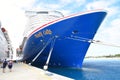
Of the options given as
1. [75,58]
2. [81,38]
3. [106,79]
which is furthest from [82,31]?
[106,79]

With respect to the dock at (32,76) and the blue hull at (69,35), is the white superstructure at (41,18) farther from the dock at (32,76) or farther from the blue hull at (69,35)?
the dock at (32,76)

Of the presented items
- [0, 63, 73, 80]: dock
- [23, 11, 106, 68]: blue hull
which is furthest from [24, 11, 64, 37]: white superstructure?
[0, 63, 73, 80]: dock

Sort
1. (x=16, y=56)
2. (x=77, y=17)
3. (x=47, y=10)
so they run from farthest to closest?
(x=16, y=56)
(x=47, y=10)
(x=77, y=17)

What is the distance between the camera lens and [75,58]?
74.2 ft

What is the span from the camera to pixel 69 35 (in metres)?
21.7

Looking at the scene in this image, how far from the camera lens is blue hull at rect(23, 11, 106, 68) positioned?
2133 cm

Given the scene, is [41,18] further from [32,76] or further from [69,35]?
[32,76]

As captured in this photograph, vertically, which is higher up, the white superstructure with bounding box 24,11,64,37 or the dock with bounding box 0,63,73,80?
the white superstructure with bounding box 24,11,64,37

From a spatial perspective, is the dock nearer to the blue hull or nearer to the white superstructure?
the blue hull

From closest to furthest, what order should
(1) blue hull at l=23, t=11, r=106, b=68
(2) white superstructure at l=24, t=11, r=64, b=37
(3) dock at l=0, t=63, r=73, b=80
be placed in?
(3) dock at l=0, t=63, r=73, b=80 → (1) blue hull at l=23, t=11, r=106, b=68 → (2) white superstructure at l=24, t=11, r=64, b=37

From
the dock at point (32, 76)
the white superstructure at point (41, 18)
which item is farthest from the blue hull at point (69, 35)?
the white superstructure at point (41, 18)

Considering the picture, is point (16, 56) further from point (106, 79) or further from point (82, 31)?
point (106, 79)

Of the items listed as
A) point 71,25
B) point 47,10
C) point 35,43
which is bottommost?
point 35,43

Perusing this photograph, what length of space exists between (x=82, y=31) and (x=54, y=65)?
5.02 m
